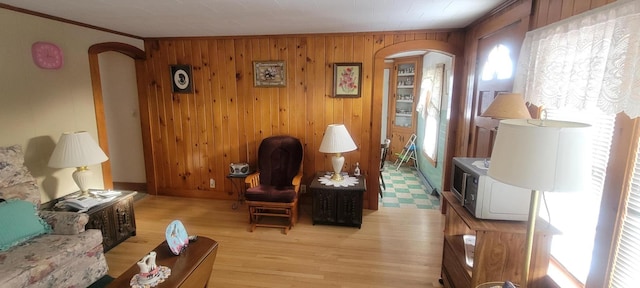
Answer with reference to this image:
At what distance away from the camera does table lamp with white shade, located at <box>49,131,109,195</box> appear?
8.92 feet

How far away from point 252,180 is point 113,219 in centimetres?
143

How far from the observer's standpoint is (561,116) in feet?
6.07

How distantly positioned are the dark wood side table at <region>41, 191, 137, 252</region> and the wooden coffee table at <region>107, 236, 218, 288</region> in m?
1.15

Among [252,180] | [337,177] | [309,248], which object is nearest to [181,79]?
[252,180]

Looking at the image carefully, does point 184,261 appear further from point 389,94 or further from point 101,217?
point 389,94

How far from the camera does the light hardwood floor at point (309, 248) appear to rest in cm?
246

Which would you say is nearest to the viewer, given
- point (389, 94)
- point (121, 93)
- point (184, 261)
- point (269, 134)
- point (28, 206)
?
point (184, 261)

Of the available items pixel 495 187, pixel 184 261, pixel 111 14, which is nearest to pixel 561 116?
pixel 495 187

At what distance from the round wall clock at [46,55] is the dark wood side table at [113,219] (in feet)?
4.31

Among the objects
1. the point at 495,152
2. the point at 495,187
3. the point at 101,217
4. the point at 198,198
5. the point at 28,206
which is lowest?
the point at 198,198

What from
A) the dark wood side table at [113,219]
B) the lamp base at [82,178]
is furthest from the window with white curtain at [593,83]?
the lamp base at [82,178]

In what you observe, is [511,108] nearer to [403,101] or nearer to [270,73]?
[270,73]

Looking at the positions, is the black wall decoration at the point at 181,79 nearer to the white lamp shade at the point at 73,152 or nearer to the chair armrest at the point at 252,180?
the white lamp shade at the point at 73,152

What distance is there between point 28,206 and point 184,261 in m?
1.42
